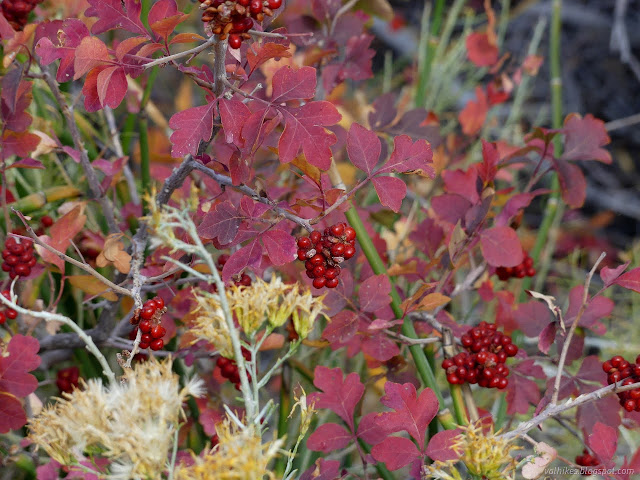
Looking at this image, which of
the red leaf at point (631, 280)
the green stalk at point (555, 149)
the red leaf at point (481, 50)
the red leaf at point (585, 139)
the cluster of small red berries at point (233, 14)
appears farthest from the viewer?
the red leaf at point (481, 50)

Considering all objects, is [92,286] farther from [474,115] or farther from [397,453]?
[474,115]

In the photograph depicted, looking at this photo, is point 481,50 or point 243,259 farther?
point 481,50

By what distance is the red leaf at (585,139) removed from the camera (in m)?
0.65

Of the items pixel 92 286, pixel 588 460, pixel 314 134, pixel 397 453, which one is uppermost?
pixel 314 134

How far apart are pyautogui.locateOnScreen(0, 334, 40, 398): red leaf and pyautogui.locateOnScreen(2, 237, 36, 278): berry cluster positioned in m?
0.09

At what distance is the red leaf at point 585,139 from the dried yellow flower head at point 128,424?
0.49m

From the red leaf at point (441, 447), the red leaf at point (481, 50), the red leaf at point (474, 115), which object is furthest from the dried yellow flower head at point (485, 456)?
the red leaf at point (481, 50)

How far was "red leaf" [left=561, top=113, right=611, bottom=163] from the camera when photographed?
651 mm

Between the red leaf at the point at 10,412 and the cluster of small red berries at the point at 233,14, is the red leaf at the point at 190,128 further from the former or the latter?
the red leaf at the point at 10,412

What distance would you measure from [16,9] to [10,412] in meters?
0.37

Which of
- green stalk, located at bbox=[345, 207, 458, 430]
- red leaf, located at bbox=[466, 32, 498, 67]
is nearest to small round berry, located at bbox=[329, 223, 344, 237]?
green stalk, located at bbox=[345, 207, 458, 430]

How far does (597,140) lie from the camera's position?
25.7 inches

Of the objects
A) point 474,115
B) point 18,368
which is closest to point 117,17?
point 18,368

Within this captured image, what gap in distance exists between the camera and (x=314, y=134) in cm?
44
